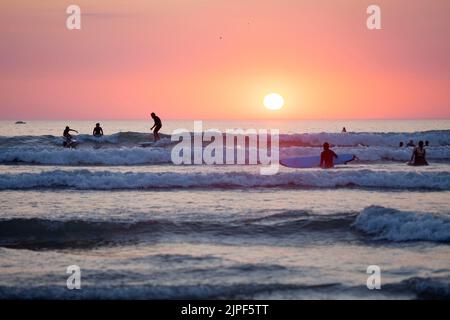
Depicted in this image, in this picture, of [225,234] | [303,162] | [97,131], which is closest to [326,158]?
[303,162]

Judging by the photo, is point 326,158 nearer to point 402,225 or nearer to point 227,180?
point 227,180

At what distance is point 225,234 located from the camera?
44.4 feet

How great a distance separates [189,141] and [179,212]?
79.7 feet

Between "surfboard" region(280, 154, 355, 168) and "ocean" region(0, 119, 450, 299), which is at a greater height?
"surfboard" region(280, 154, 355, 168)

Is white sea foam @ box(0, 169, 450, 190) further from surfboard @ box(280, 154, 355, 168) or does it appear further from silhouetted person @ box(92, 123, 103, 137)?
silhouetted person @ box(92, 123, 103, 137)

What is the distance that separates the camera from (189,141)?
4000 centimetres

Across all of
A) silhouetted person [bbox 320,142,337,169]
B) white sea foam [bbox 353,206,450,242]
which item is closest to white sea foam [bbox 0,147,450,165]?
silhouetted person [bbox 320,142,337,169]

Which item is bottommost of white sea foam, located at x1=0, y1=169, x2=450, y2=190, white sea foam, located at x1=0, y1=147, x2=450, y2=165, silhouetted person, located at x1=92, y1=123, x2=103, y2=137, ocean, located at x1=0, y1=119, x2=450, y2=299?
ocean, located at x1=0, y1=119, x2=450, y2=299

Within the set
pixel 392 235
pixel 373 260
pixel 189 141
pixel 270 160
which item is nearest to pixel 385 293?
pixel 373 260

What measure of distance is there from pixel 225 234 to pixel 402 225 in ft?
11.5

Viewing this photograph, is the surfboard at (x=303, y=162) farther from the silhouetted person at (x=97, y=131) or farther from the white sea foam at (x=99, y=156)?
the silhouetted person at (x=97, y=131)

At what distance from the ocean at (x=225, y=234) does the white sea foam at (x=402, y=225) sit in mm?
29

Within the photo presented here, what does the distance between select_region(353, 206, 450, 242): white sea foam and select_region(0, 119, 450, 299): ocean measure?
29 mm

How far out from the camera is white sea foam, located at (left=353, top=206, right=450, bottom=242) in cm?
1290
